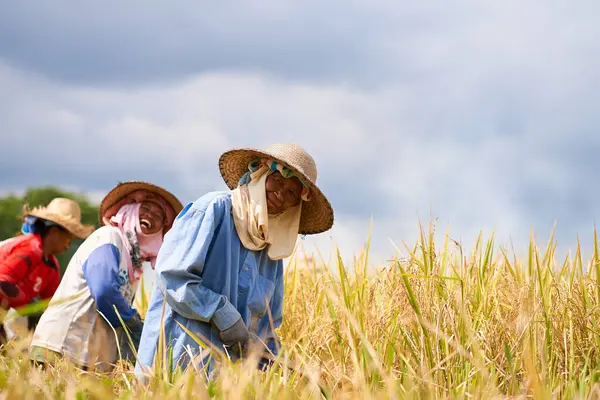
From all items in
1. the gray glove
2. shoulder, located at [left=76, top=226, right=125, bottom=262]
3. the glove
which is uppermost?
shoulder, located at [left=76, top=226, right=125, bottom=262]

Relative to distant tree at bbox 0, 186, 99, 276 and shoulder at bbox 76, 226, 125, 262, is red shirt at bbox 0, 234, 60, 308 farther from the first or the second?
distant tree at bbox 0, 186, 99, 276

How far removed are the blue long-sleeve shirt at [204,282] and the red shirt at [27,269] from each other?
2.05 m

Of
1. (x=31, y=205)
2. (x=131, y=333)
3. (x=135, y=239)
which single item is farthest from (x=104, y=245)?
(x=31, y=205)

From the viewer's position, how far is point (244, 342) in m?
3.53

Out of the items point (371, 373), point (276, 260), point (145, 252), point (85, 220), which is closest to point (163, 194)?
point (145, 252)

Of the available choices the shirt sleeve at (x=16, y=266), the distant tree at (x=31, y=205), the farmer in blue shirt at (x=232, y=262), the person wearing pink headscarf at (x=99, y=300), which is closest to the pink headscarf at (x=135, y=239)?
the person wearing pink headscarf at (x=99, y=300)

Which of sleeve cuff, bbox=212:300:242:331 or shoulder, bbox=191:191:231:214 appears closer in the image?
sleeve cuff, bbox=212:300:242:331

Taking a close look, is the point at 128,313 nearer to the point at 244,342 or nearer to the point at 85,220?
the point at 244,342

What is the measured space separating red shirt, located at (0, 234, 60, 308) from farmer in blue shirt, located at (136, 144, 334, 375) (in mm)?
2027

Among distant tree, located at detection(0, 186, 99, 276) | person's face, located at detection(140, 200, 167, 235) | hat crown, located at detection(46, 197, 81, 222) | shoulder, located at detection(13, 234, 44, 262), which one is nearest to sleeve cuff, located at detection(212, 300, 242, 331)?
person's face, located at detection(140, 200, 167, 235)

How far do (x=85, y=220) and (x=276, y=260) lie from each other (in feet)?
42.2

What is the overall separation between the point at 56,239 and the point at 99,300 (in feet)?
5.93

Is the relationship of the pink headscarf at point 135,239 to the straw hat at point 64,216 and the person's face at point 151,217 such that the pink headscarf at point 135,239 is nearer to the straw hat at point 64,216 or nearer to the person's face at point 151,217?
the person's face at point 151,217

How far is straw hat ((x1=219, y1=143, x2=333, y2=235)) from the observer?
3.68 metres
